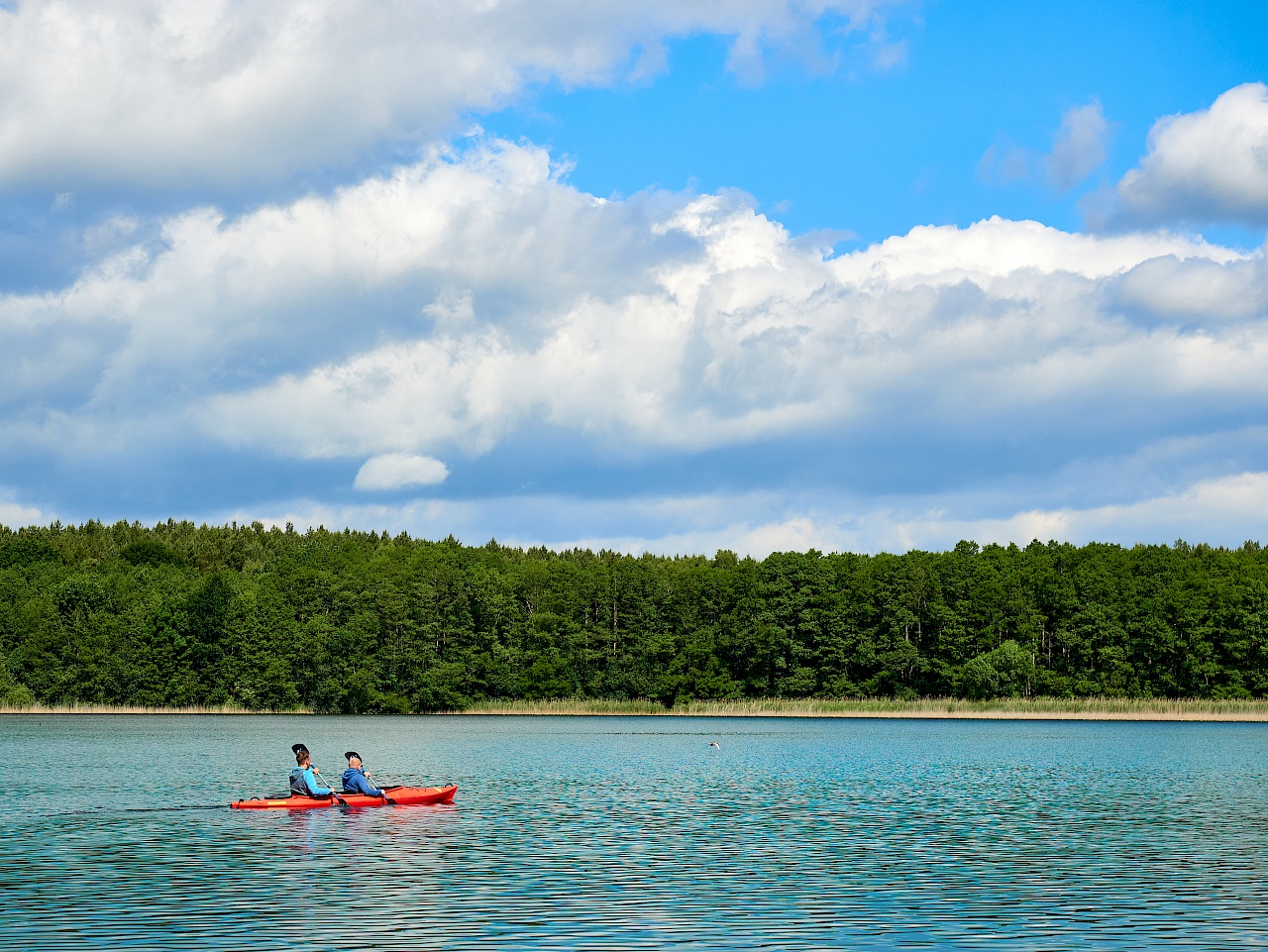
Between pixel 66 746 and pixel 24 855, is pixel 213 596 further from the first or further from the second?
pixel 24 855

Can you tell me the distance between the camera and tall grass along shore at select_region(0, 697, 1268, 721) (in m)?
120

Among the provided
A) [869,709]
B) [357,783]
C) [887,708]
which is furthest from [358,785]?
[887,708]

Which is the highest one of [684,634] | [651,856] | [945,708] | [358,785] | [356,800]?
[684,634]

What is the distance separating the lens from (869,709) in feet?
421

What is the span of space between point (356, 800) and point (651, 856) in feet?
44.5

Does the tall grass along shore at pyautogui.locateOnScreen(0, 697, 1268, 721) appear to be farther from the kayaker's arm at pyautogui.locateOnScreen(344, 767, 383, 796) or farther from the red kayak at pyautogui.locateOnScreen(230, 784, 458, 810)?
the kayaker's arm at pyautogui.locateOnScreen(344, 767, 383, 796)

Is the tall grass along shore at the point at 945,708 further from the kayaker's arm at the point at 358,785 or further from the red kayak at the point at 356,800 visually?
the kayaker's arm at the point at 358,785

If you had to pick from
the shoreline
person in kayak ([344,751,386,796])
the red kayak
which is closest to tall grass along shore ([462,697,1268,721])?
the shoreline

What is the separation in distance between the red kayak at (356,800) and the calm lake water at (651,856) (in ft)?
1.47

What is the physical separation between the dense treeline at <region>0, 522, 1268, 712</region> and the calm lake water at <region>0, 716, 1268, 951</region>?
221ft

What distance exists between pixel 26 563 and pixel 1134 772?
512ft

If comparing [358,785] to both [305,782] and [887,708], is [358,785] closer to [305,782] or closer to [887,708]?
[305,782]

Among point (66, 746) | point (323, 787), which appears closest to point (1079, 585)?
point (66, 746)

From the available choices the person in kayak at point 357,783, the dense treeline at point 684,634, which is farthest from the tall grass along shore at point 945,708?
the person in kayak at point 357,783
